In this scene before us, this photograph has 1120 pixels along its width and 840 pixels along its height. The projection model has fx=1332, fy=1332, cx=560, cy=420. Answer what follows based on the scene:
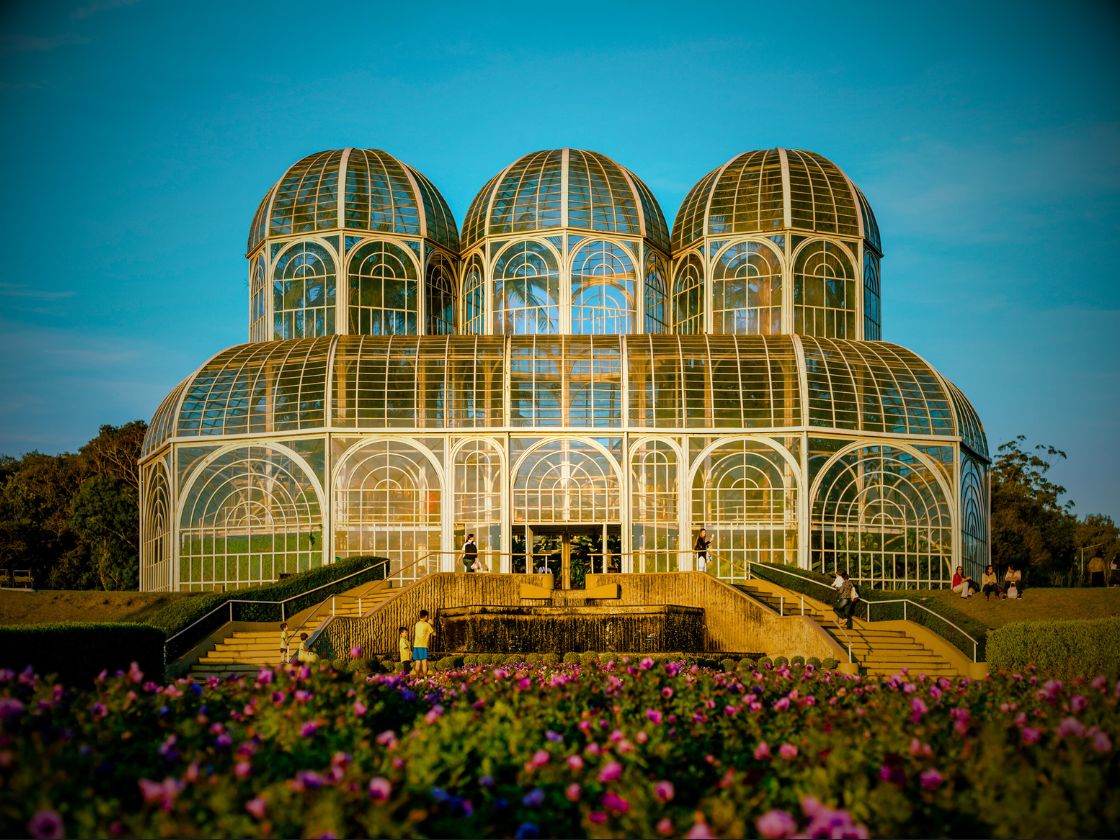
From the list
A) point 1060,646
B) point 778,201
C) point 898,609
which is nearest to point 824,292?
point 778,201

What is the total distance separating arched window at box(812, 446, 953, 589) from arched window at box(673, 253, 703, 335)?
9772 millimetres

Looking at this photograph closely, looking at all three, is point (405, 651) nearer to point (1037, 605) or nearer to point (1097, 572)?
point (1037, 605)

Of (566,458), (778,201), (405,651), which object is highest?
(778,201)

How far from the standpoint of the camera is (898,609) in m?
34.2

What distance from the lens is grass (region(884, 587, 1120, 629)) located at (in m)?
33.5

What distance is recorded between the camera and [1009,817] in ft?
29.9

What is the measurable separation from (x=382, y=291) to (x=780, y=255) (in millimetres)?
14583

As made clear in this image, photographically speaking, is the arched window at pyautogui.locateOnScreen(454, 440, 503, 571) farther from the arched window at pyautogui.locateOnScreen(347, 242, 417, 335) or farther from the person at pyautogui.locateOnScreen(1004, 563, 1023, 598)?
the person at pyautogui.locateOnScreen(1004, 563, 1023, 598)

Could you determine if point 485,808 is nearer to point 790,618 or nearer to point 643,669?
point 643,669

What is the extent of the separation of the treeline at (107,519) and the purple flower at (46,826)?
51607mm

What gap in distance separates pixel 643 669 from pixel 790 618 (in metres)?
16.9

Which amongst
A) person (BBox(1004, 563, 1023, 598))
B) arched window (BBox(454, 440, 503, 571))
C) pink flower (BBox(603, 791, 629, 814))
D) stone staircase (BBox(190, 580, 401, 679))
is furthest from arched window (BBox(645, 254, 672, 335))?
pink flower (BBox(603, 791, 629, 814))

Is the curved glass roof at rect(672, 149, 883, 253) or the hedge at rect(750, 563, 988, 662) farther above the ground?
the curved glass roof at rect(672, 149, 883, 253)

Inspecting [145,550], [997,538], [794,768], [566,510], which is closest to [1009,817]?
[794,768]
